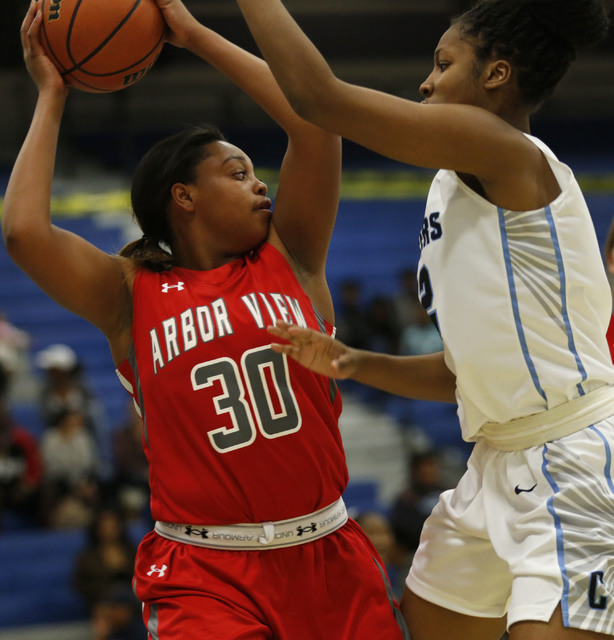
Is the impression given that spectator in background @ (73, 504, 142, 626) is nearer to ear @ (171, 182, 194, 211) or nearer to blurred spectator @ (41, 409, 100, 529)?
blurred spectator @ (41, 409, 100, 529)

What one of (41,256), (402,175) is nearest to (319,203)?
(41,256)

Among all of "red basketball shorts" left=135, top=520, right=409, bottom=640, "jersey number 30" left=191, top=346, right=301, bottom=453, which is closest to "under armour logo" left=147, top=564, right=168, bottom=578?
"red basketball shorts" left=135, top=520, right=409, bottom=640

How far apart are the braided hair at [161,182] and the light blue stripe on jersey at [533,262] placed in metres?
0.92

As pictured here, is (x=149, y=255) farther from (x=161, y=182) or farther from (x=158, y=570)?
(x=158, y=570)

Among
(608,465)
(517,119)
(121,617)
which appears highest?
(517,119)

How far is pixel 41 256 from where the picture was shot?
262cm

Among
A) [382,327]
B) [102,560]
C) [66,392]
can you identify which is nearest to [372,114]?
[102,560]

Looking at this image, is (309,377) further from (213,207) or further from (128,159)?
(128,159)

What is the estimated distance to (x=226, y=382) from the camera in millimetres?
2641

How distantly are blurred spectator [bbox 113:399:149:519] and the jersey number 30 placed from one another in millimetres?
4681

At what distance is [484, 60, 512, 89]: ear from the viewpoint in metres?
2.45

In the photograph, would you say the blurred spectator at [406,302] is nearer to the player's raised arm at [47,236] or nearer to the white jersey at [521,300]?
the player's raised arm at [47,236]

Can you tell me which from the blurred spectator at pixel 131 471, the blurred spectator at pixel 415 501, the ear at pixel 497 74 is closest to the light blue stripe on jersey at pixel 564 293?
the ear at pixel 497 74

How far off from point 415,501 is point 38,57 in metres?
→ 5.03
